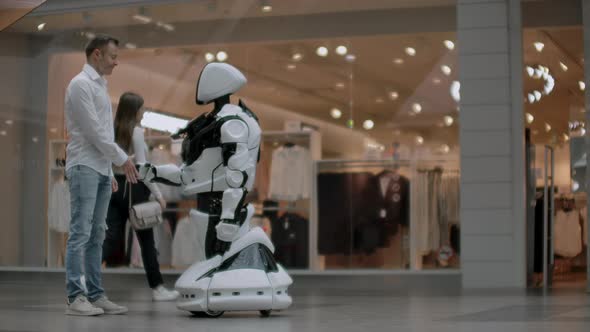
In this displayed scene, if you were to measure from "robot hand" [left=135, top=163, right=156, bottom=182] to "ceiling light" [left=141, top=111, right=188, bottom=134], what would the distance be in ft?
16.2

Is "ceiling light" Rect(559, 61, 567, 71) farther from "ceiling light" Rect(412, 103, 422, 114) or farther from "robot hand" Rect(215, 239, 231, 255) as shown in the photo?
"robot hand" Rect(215, 239, 231, 255)

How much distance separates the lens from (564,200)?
11625 mm

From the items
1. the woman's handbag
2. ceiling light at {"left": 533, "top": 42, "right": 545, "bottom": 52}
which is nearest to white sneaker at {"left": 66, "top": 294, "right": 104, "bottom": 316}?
the woman's handbag

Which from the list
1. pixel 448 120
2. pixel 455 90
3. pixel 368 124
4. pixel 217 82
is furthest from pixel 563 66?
pixel 217 82

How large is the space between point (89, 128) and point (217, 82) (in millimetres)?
1040

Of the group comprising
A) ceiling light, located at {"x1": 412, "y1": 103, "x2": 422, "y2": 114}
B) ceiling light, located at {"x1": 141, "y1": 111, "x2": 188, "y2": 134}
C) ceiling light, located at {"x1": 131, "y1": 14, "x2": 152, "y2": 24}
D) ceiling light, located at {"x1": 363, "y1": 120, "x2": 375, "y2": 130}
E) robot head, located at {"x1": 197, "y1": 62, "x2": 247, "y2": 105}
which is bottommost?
robot head, located at {"x1": 197, "y1": 62, "x2": 247, "y2": 105}

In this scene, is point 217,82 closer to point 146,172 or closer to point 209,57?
point 146,172

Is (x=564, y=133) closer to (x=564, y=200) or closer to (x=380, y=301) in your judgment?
(x=564, y=200)

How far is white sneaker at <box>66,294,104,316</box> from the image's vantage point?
18.6 feet

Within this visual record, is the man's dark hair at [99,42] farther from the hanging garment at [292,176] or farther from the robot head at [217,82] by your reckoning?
the hanging garment at [292,176]

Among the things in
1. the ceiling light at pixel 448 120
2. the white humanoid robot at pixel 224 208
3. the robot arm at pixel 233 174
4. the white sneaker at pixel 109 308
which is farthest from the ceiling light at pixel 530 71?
A: the white sneaker at pixel 109 308

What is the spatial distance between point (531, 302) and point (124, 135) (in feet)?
11.2

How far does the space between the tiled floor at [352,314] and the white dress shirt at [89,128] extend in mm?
953

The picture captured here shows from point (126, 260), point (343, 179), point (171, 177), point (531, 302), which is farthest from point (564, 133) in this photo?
point (171, 177)
